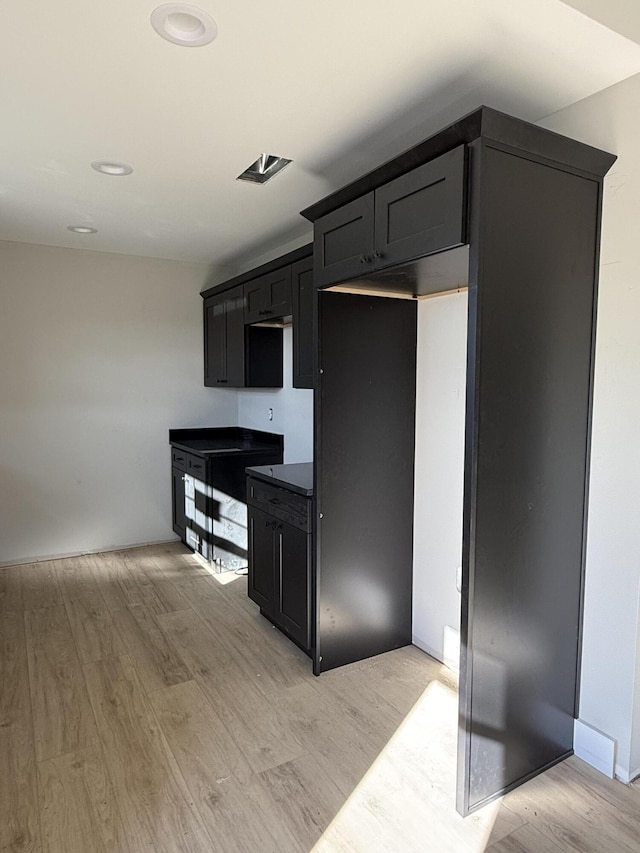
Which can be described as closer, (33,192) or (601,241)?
(601,241)

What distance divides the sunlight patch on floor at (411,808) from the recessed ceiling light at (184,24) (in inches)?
99.6

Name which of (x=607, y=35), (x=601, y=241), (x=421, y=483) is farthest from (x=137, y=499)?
(x=607, y=35)

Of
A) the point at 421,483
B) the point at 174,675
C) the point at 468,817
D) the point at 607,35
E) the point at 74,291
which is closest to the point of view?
the point at 607,35

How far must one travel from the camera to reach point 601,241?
194cm

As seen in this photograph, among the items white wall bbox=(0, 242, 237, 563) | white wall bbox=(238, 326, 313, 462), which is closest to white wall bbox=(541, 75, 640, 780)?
white wall bbox=(238, 326, 313, 462)

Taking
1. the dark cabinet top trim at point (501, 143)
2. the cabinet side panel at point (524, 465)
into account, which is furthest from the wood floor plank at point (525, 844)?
the dark cabinet top trim at point (501, 143)

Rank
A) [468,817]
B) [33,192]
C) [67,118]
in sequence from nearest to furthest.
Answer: [468,817] < [67,118] < [33,192]

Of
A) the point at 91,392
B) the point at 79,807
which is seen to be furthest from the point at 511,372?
the point at 91,392

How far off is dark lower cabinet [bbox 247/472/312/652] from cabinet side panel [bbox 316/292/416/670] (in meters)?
0.13

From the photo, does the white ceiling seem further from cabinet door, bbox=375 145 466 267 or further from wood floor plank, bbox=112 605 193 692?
wood floor plank, bbox=112 605 193 692

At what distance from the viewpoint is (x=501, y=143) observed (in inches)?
65.2

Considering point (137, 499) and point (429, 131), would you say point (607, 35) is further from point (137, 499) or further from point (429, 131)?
point (137, 499)

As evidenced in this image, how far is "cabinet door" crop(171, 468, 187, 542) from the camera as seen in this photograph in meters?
4.57

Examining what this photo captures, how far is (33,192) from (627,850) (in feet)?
13.0
